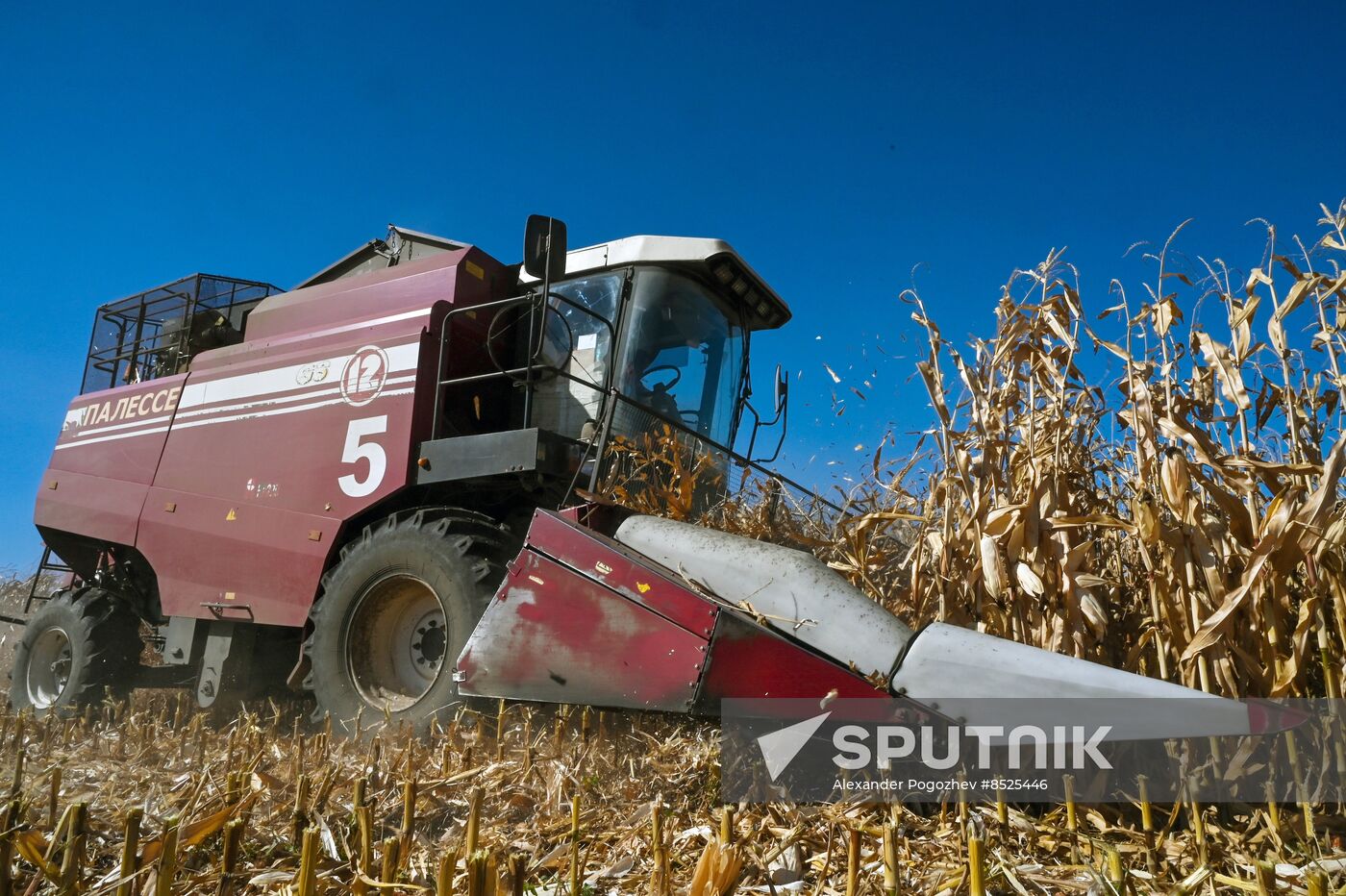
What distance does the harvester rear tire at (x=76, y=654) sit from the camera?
5246mm

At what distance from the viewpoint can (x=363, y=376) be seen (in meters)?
4.30

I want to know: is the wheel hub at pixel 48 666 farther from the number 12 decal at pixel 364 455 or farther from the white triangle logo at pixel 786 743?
the white triangle logo at pixel 786 743

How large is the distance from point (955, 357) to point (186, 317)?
200 inches

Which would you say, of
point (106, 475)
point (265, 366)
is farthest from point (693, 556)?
point (106, 475)

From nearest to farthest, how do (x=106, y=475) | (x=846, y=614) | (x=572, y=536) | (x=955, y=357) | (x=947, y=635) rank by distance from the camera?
(x=947, y=635) → (x=846, y=614) → (x=955, y=357) → (x=572, y=536) → (x=106, y=475)

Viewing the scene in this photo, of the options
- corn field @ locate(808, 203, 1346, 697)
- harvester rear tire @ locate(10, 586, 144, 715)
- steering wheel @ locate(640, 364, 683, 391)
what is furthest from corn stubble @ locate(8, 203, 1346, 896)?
harvester rear tire @ locate(10, 586, 144, 715)

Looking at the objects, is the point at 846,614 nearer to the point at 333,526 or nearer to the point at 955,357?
the point at 955,357

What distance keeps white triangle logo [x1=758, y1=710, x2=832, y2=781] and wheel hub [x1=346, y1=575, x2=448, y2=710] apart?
A: 1834mm

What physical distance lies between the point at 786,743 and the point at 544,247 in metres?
2.27

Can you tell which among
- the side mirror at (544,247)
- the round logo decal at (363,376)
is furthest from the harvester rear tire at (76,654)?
the side mirror at (544,247)

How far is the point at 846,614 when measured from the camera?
243 cm

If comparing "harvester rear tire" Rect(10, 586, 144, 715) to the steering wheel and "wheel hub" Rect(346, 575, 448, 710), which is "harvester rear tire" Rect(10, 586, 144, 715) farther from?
the steering wheel

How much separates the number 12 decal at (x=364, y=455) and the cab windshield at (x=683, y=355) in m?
1.12

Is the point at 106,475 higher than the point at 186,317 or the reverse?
the reverse
